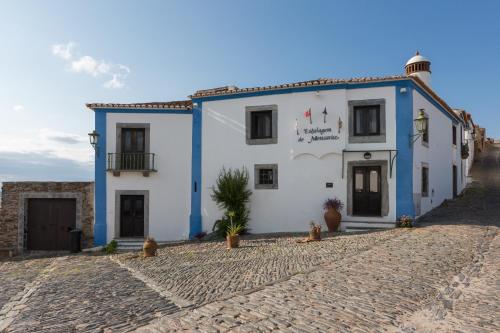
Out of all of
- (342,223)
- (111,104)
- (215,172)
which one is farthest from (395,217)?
(111,104)

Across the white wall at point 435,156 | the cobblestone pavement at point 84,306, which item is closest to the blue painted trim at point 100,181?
the cobblestone pavement at point 84,306

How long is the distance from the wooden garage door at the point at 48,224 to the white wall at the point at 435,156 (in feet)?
47.7

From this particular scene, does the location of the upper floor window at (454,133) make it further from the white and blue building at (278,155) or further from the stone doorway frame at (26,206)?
the stone doorway frame at (26,206)

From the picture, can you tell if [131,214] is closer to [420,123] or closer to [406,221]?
[406,221]

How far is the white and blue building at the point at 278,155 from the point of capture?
1308cm

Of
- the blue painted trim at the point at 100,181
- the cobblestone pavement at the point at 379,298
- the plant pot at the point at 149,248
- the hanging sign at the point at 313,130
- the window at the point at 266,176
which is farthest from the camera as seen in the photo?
the blue painted trim at the point at 100,181

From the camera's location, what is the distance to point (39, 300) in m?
6.27

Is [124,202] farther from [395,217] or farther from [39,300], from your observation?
[395,217]

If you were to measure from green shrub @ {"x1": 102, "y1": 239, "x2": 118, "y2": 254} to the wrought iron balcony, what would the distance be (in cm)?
294

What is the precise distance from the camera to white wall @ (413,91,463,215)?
13.6 m

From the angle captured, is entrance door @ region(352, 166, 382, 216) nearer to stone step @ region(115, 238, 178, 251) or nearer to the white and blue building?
the white and blue building

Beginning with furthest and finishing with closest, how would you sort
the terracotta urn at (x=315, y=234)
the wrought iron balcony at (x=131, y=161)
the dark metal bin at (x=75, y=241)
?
the wrought iron balcony at (x=131, y=161)
the dark metal bin at (x=75, y=241)
the terracotta urn at (x=315, y=234)

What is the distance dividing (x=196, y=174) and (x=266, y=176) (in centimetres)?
297

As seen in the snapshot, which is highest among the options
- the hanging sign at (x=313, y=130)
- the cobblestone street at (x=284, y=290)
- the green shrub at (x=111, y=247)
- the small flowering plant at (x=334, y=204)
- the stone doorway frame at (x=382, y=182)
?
the hanging sign at (x=313, y=130)
